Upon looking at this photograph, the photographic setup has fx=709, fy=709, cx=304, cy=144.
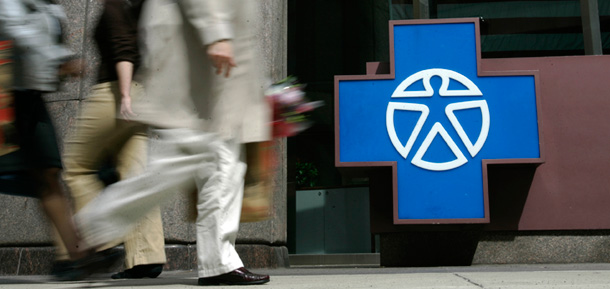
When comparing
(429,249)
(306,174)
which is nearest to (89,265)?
(429,249)

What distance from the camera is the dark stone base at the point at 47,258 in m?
5.22

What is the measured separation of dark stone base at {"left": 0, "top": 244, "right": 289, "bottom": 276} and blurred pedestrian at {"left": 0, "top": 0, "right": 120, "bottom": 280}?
75.1 inches

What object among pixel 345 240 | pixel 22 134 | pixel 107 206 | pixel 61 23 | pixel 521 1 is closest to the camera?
pixel 107 206

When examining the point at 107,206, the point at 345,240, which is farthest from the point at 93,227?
the point at 345,240

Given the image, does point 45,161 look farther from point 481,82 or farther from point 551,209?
point 551,209

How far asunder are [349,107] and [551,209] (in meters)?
1.89

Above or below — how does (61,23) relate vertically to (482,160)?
above

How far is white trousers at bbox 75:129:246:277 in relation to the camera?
2697mm

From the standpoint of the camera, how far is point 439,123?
230 inches

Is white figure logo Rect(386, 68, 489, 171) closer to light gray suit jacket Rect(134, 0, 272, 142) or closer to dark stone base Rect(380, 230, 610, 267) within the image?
dark stone base Rect(380, 230, 610, 267)

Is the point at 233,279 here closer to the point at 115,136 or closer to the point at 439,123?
the point at 115,136

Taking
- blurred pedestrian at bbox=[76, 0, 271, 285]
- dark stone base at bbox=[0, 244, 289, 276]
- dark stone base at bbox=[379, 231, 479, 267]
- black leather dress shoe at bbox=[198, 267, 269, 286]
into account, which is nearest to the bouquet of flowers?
blurred pedestrian at bbox=[76, 0, 271, 285]

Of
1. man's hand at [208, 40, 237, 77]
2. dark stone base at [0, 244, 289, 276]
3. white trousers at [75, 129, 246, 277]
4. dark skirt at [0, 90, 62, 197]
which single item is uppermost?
man's hand at [208, 40, 237, 77]

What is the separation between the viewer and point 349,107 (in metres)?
6.02
